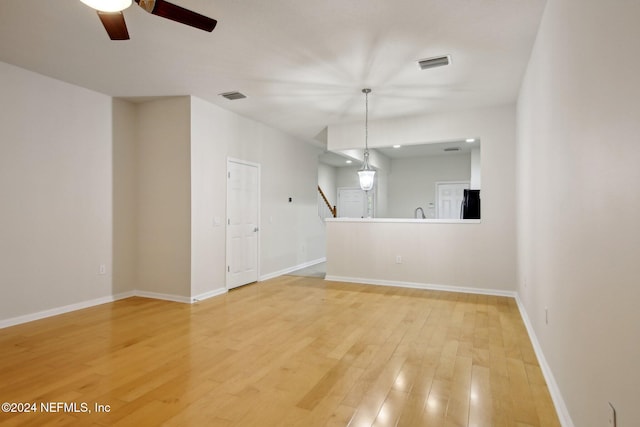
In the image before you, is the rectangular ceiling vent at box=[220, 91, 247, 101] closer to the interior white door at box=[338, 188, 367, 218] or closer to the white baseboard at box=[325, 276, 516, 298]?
the white baseboard at box=[325, 276, 516, 298]

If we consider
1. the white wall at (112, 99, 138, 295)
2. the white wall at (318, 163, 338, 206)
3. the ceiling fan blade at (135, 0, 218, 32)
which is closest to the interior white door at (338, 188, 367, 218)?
the white wall at (318, 163, 338, 206)

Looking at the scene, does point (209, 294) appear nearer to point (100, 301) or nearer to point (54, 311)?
point (100, 301)

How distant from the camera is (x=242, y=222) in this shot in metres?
5.65

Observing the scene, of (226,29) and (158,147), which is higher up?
(226,29)

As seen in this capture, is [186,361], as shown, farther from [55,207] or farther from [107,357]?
[55,207]

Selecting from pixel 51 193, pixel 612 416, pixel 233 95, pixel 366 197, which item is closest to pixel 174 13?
pixel 233 95

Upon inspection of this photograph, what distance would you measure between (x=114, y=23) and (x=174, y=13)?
0.40 m

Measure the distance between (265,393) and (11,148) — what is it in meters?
3.77

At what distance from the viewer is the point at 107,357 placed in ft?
9.39

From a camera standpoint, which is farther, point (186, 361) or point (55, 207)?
point (55, 207)

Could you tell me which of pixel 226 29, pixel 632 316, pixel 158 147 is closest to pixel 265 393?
pixel 632 316

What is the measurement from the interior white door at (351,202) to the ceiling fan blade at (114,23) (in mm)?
8431

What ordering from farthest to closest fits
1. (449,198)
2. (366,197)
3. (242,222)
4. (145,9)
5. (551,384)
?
1. (366,197)
2. (449,198)
3. (242,222)
4. (551,384)
5. (145,9)

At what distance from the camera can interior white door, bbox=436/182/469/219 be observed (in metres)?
9.22
